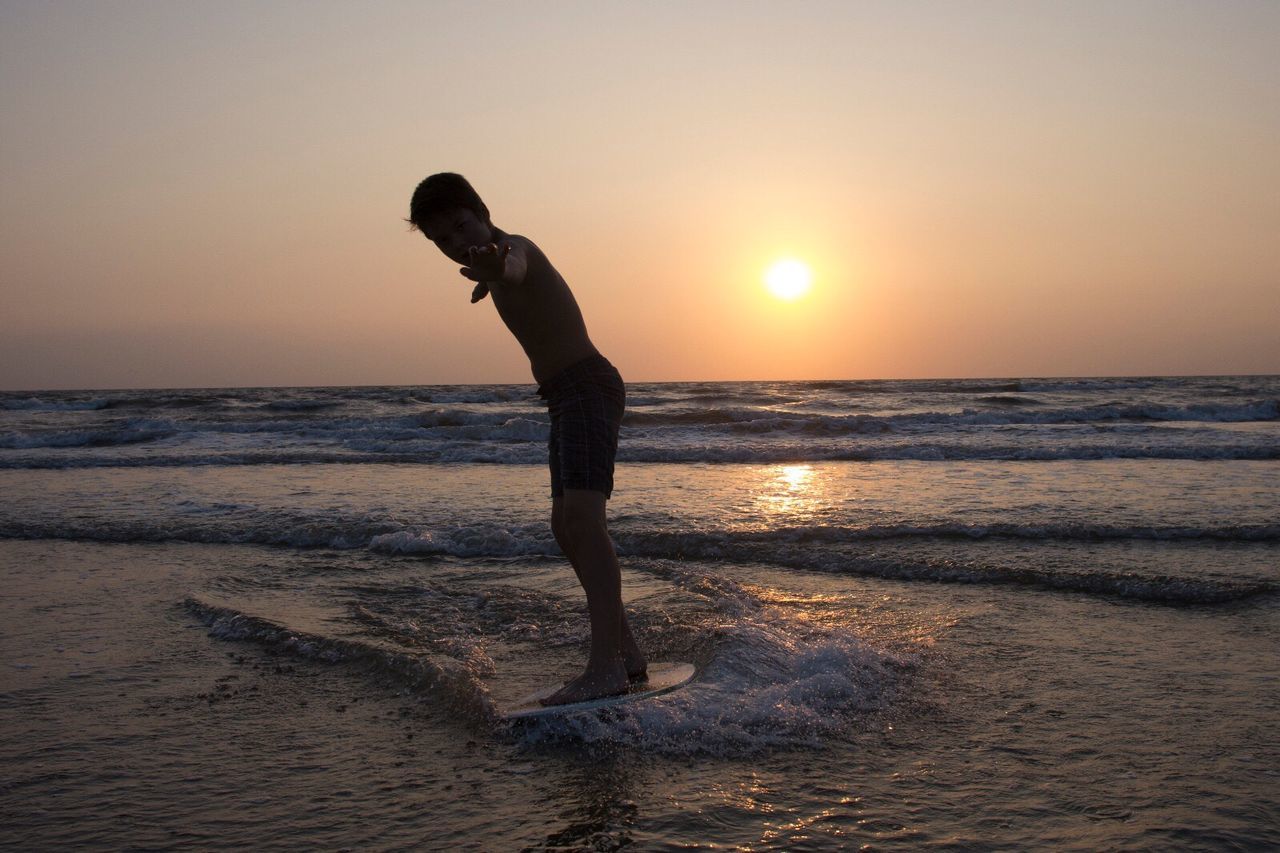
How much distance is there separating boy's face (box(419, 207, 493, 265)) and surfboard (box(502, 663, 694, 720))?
1.55 meters

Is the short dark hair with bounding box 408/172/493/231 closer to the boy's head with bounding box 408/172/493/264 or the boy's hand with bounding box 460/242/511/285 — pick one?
the boy's head with bounding box 408/172/493/264

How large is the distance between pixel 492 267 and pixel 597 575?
48.2 inches

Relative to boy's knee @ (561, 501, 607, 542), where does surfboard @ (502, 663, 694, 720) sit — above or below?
below

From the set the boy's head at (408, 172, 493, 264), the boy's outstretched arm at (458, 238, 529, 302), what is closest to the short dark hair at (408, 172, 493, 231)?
the boy's head at (408, 172, 493, 264)

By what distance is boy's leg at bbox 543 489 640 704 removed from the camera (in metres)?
3.54

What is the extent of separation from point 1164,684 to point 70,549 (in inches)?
276

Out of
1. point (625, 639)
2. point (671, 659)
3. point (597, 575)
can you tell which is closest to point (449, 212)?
point (597, 575)

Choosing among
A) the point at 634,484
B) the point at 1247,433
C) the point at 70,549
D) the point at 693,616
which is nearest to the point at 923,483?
the point at 634,484

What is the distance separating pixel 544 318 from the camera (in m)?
3.61

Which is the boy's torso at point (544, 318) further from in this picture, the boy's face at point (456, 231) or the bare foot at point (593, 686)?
the bare foot at point (593, 686)

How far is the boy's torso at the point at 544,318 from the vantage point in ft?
A: 11.6

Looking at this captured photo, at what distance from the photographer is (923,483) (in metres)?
10.9

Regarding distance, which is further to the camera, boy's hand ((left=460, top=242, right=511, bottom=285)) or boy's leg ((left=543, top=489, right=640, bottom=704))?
boy's leg ((left=543, top=489, right=640, bottom=704))

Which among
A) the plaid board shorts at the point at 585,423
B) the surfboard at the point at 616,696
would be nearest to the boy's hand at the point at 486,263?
the plaid board shorts at the point at 585,423
